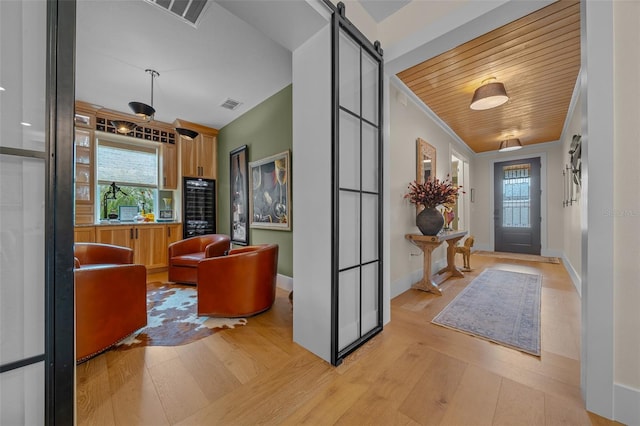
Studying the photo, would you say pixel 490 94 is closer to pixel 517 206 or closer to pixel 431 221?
pixel 431 221

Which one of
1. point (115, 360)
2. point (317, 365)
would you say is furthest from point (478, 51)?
point (115, 360)

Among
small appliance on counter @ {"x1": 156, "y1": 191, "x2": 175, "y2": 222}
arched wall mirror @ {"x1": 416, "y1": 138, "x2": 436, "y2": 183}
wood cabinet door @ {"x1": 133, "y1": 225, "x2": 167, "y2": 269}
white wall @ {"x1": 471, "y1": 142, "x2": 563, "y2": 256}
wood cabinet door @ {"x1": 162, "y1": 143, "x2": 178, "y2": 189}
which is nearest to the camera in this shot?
arched wall mirror @ {"x1": 416, "y1": 138, "x2": 436, "y2": 183}

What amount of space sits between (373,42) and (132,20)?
2204mm

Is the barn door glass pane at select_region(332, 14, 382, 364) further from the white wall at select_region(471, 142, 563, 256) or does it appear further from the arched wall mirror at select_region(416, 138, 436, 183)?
the white wall at select_region(471, 142, 563, 256)

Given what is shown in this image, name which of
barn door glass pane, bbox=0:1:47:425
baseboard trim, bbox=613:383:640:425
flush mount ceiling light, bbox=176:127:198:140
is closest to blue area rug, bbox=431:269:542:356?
baseboard trim, bbox=613:383:640:425

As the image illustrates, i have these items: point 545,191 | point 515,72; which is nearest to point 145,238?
point 515,72

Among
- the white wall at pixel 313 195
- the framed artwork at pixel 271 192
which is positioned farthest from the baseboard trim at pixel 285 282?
the white wall at pixel 313 195

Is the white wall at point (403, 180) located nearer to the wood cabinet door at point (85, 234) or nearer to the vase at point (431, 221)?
the vase at point (431, 221)

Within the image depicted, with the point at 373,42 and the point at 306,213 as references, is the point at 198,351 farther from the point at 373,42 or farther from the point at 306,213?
the point at 373,42

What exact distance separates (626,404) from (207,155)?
5791 millimetres

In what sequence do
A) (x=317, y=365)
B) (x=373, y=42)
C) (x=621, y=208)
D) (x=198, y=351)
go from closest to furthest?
(x=621, y=208) < (x=317, y=365) < (x=198, y=351) < (x=373, y=42)

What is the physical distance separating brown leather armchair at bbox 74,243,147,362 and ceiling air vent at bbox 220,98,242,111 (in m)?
2.87

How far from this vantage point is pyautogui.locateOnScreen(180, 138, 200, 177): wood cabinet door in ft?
14.9

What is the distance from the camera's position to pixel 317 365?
1675mm
